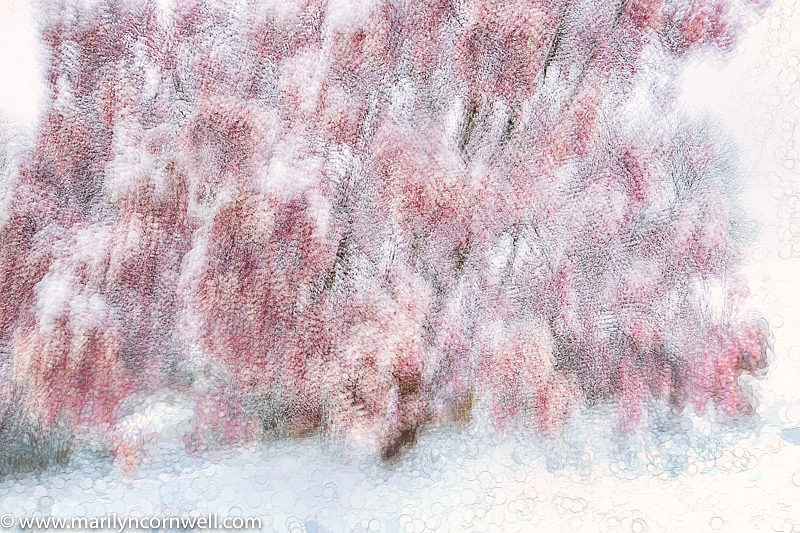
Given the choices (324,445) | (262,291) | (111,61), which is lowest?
(324,445)

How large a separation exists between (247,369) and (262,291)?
0.65ft

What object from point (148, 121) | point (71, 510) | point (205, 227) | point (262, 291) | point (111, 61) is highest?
point (111, 61)

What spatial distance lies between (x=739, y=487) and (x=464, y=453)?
0.71 metres

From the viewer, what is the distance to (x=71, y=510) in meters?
1.24

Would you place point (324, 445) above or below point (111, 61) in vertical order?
below

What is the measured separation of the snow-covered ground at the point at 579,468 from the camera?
48.9 inches

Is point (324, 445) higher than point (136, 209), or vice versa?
point (136, 209)

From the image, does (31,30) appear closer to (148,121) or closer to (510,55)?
(148,121)

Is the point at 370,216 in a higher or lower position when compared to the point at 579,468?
higher

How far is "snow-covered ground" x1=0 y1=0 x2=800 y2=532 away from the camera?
4.07ft

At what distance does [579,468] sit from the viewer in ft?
4.17

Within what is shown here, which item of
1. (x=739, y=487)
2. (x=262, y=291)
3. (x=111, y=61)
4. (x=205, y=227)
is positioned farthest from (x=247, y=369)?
(x=739, y=487)

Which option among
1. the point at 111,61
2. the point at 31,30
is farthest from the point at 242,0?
the point at 31,30

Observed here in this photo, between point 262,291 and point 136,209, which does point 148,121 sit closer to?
point 136,209
